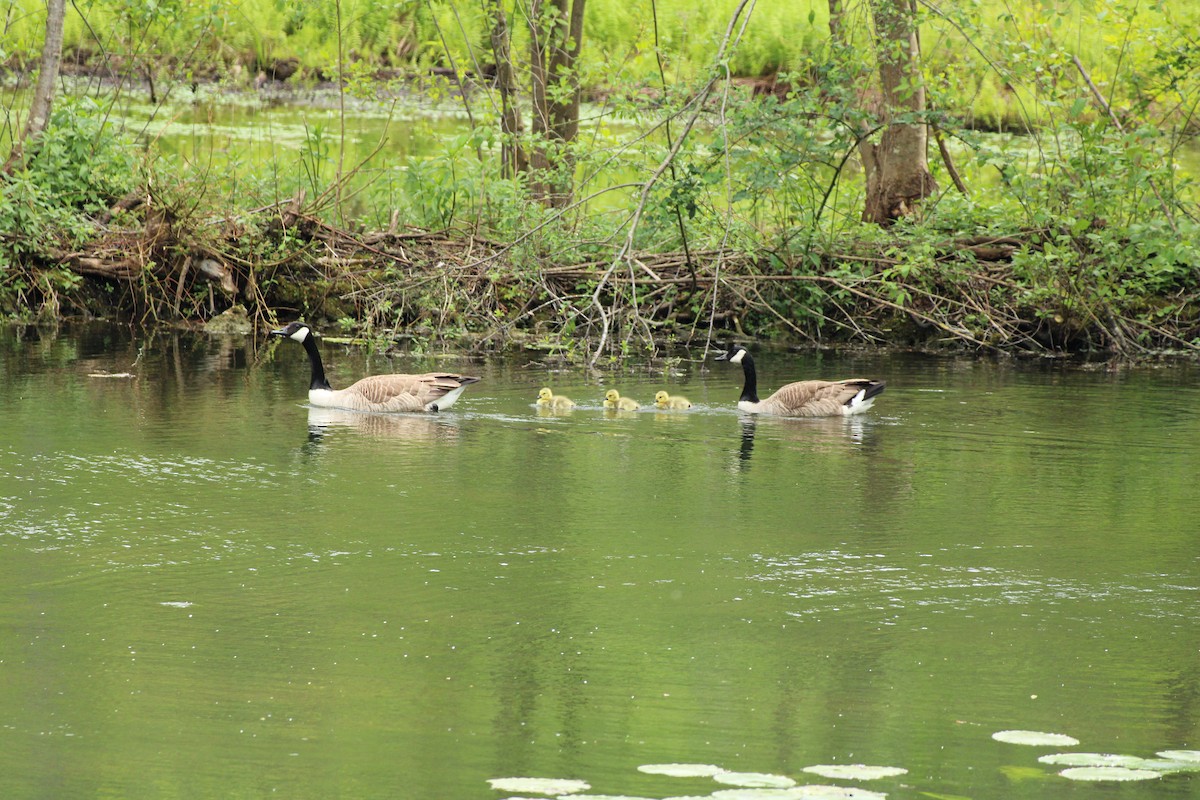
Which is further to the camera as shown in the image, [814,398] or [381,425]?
[814,398]

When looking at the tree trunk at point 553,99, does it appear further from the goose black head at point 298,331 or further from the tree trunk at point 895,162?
the goose black head at point 298,331

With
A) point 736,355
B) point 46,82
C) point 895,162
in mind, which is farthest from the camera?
point 895,162

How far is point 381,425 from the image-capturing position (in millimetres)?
13586

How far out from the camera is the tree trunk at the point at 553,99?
754 inches

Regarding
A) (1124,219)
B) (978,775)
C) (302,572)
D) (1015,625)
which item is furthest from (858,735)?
(1124,219)

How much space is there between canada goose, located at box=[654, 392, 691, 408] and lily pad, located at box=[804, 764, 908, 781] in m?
8.24

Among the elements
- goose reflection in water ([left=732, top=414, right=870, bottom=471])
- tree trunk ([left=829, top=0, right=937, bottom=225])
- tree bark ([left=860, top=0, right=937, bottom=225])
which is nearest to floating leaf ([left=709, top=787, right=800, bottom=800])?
goose reflection in water ([left=732, top=414, right=870, bottom=471])

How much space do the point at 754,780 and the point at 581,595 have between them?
2879 millimetres

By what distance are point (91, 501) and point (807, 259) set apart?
10.6 meters

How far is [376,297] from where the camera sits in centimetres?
1858

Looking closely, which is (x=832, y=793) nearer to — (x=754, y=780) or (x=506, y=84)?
(x=754, y=780)

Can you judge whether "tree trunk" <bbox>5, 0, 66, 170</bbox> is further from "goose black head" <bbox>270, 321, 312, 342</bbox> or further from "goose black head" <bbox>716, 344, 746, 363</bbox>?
"goose black head" <bbox>716, 344, 746, 363</bbox>

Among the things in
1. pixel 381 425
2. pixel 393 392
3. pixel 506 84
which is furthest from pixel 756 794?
pixel 506 84

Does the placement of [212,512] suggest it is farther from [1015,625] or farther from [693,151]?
[693,151]
